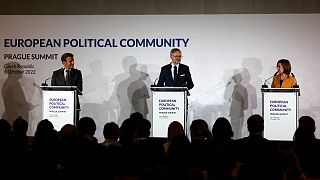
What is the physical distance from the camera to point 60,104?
9.10 meters

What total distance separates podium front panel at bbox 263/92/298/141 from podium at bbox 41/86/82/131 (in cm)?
293

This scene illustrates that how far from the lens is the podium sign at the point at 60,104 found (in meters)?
9.07

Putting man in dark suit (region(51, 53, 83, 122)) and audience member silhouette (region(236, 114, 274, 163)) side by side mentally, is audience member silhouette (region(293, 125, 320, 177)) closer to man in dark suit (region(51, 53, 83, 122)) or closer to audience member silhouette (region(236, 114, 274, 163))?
audience member silhouette (region(236, 114, 274, 163))

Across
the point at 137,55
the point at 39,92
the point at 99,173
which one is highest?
the point at 137,55

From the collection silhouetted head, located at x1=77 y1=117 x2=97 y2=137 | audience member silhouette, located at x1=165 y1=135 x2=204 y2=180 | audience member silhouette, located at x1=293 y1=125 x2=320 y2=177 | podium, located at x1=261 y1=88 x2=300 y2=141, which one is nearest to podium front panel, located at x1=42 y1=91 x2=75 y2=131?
silhouetted head, located at x1=77 y1=117 x2=97 y2=137

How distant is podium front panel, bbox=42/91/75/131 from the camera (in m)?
9.07

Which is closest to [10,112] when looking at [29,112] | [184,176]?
[29,112]

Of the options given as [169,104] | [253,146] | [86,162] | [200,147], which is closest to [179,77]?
[169,104]

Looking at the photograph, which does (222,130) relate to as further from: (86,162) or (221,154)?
(221,154)

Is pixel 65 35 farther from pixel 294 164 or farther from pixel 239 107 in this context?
pixel 294 164

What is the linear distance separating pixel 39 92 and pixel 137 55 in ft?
6.62

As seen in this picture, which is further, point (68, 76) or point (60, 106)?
point (68, 76)

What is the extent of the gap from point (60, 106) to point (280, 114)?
3.36 metres

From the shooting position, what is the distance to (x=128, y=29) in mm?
11289
